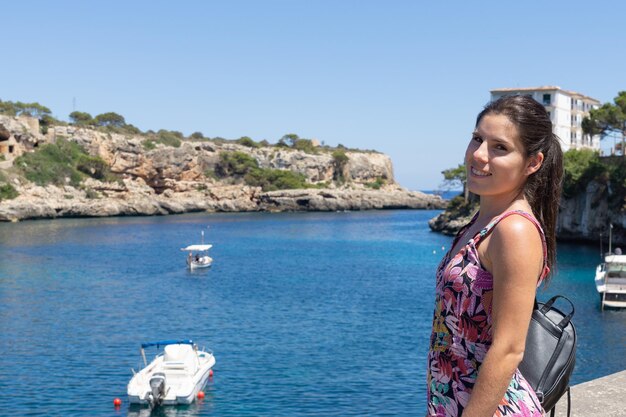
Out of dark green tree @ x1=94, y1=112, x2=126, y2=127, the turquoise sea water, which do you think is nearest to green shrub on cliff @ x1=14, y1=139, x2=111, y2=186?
dark green tree @ x1=94, y1=112, x2=126, y2=127

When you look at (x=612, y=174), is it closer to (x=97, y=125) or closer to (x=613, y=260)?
(x=613, y=260)

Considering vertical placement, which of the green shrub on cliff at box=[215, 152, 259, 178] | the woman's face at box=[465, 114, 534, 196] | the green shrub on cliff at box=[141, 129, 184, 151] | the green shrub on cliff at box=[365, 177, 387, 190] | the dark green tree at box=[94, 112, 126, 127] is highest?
the dark green tree at box=[94, 112, 126, 127]

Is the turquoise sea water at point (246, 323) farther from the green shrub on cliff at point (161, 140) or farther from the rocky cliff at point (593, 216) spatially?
the green shrub on cliff at point (161, 140)

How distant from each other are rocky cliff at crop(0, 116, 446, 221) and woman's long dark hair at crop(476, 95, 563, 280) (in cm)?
8804

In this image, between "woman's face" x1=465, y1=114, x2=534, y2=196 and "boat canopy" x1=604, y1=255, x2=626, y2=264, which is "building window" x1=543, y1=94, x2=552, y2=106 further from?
"woman's face" x1=465, y1=114, x2=534, y2=196

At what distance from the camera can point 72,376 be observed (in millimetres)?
19859

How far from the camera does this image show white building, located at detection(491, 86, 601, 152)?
236ft

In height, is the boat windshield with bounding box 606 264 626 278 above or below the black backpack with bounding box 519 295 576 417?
below

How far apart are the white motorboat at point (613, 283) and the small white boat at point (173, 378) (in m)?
18.1

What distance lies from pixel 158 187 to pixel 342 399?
9557 cm

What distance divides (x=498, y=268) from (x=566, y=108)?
7783 cm

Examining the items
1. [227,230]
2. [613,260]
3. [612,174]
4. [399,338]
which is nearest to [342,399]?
[399,338]

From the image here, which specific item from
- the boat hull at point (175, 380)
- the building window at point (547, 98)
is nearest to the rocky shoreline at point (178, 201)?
the building window at point (547, 98)

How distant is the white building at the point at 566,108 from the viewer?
71875 mm
